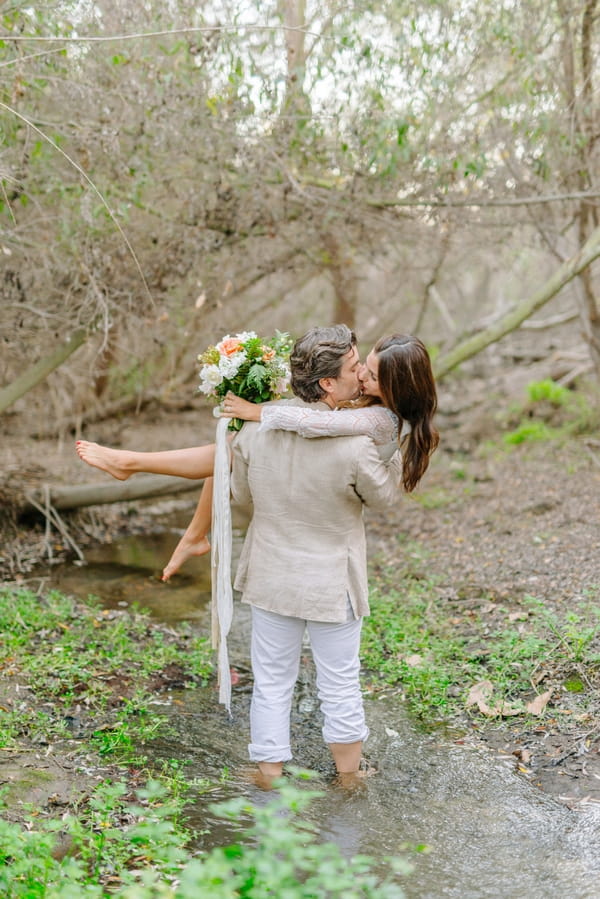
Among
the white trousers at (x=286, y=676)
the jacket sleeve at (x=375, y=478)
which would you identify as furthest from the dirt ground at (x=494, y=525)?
the jacket sleeve at (x=375, y=478)

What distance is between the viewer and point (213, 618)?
4.07 m

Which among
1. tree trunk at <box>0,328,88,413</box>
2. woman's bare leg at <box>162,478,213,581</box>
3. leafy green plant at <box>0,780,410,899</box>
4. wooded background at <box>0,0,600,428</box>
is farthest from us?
tree trunk at <box>0,328,88,413</box>

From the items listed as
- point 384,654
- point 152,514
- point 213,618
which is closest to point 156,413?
A: point 152,514

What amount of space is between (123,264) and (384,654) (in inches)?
150

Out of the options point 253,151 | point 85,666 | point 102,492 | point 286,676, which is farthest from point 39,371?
point 286,676

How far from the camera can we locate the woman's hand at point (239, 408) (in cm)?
368

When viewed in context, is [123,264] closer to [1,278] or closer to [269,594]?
[1,278]

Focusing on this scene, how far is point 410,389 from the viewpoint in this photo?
3588 millimetres

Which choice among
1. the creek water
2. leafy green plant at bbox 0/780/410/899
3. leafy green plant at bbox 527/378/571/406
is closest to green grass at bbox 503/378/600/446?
leafy green plant at bbox 527/378/571/406

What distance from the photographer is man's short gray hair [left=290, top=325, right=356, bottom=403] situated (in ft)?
11.8

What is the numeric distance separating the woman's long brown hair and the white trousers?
805mm

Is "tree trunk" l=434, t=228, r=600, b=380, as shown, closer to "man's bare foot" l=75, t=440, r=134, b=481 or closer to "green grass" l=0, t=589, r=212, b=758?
"green grass" l=0, t=589, r=212, b=758

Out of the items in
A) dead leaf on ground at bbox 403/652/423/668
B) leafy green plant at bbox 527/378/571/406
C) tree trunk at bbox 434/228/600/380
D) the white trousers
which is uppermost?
tree trunk at bbox 434/228/600/380

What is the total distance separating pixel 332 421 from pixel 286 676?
1201 millimetres
